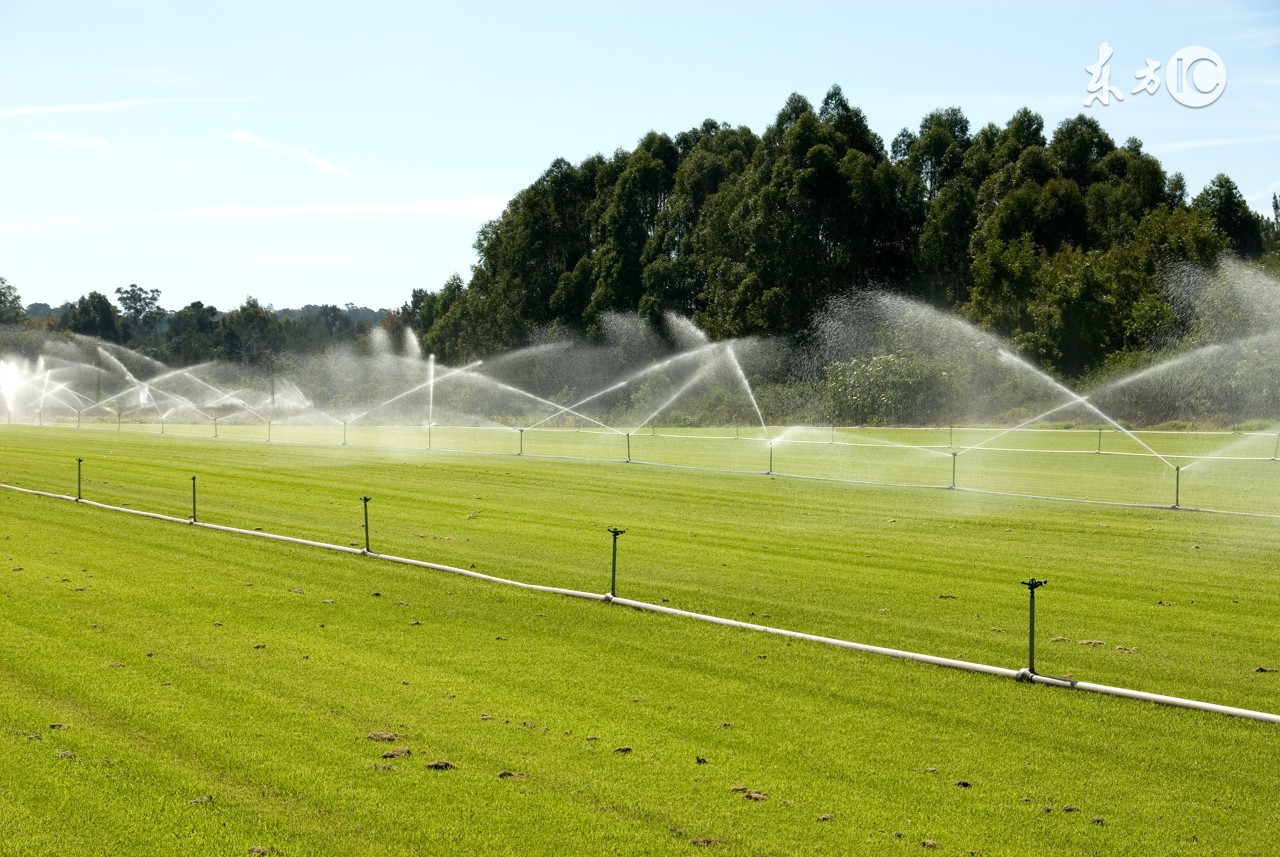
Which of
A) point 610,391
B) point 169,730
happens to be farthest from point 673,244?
point 169,730

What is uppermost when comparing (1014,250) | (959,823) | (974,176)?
(974,176)

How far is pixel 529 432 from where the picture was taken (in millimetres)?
55375

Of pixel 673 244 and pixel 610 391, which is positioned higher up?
pixel 673 244

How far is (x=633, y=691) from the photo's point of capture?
9938mm

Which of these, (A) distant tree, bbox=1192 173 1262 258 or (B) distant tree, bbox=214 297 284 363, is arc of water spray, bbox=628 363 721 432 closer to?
(A) distant tree, bbox=1192 173 1262 258

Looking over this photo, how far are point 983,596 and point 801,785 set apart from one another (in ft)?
23.2

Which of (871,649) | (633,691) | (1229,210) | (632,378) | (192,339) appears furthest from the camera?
(192,339)

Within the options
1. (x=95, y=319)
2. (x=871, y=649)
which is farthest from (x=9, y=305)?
(x=871, y=649)

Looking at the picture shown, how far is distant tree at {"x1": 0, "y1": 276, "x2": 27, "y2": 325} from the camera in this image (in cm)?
14438

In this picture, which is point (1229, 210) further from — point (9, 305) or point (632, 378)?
point (9, 305)

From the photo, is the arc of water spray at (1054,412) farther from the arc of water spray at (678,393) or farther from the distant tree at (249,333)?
the distant tree at (249,333)

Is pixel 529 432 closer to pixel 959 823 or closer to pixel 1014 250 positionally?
pixel 1014 250

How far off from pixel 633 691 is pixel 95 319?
166 meters

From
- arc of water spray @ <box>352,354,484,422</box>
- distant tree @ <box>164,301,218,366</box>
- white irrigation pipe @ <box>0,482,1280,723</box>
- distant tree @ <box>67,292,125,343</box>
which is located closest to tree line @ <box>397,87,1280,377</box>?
arc of water spray @ <box>352,354,484,422</box>
